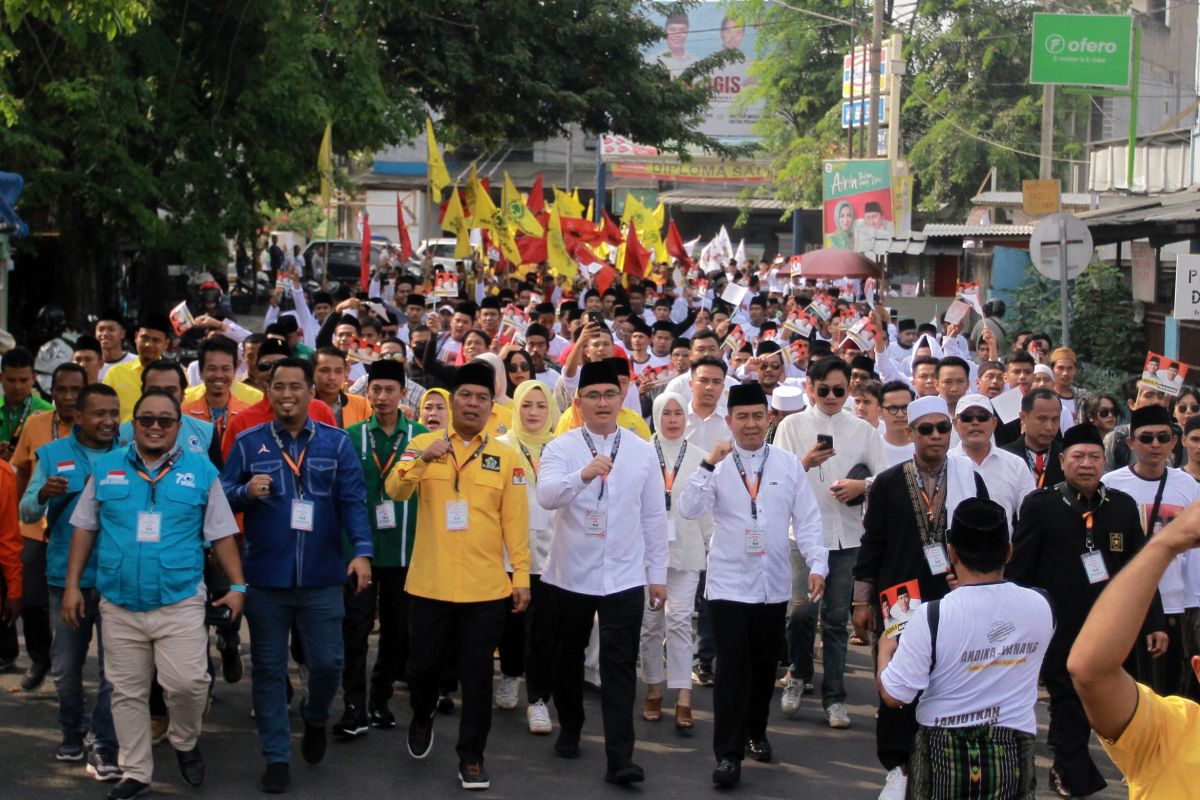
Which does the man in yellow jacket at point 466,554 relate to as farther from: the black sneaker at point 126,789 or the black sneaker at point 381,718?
the black sneaker at point 126,789

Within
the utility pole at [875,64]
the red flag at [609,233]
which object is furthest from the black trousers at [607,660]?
the utility pole at [875,64]

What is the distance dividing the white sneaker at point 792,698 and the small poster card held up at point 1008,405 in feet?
8.58

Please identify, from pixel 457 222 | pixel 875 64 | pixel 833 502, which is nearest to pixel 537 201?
pixel 457 222

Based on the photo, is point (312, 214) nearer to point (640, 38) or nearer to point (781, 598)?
point (640, 38)

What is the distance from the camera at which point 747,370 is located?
516 inches

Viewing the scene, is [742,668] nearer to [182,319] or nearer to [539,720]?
[539,720]

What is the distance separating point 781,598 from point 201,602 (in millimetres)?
2803

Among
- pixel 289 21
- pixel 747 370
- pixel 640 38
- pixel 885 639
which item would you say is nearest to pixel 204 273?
pixel 640 38

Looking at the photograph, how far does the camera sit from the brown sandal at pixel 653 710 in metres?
8.73

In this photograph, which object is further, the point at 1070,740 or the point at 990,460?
the point at 990,460

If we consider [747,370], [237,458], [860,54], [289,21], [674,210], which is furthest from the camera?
[674,210]

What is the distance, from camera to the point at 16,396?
909 centimetres

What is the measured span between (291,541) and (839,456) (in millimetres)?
3330

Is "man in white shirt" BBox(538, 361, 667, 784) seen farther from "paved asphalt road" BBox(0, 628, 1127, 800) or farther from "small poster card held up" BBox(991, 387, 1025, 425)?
"small poster card held up" BBox(991, 387, 1025, 425)
